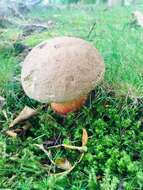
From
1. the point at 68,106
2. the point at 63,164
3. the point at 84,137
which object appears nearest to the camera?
the point at 63,164

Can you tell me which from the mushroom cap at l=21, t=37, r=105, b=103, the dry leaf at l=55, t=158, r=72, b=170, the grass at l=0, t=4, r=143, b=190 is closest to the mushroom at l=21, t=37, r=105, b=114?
the mushroom cap at l=21, t=37, r=105, b=103

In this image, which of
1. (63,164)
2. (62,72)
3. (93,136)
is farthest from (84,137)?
(62,72)

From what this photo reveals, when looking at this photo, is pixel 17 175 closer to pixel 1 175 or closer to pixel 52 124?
pixel 1 175

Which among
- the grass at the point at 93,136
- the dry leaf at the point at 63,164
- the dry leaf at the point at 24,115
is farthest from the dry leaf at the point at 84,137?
the dry leaf at the point at 24,115

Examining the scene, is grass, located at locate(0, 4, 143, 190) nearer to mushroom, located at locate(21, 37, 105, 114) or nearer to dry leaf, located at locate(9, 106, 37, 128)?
dry leaf, located at locate(9, 106, 37, 128)

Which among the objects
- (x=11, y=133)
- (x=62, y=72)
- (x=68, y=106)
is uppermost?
(x=62, y=72)

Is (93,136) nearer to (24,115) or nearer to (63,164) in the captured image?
(63,164)

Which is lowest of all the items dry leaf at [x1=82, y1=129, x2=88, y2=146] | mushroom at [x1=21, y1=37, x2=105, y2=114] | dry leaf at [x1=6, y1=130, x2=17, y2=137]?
dry leaf at [x1=6, y1=130, x2=17, y2=137]
